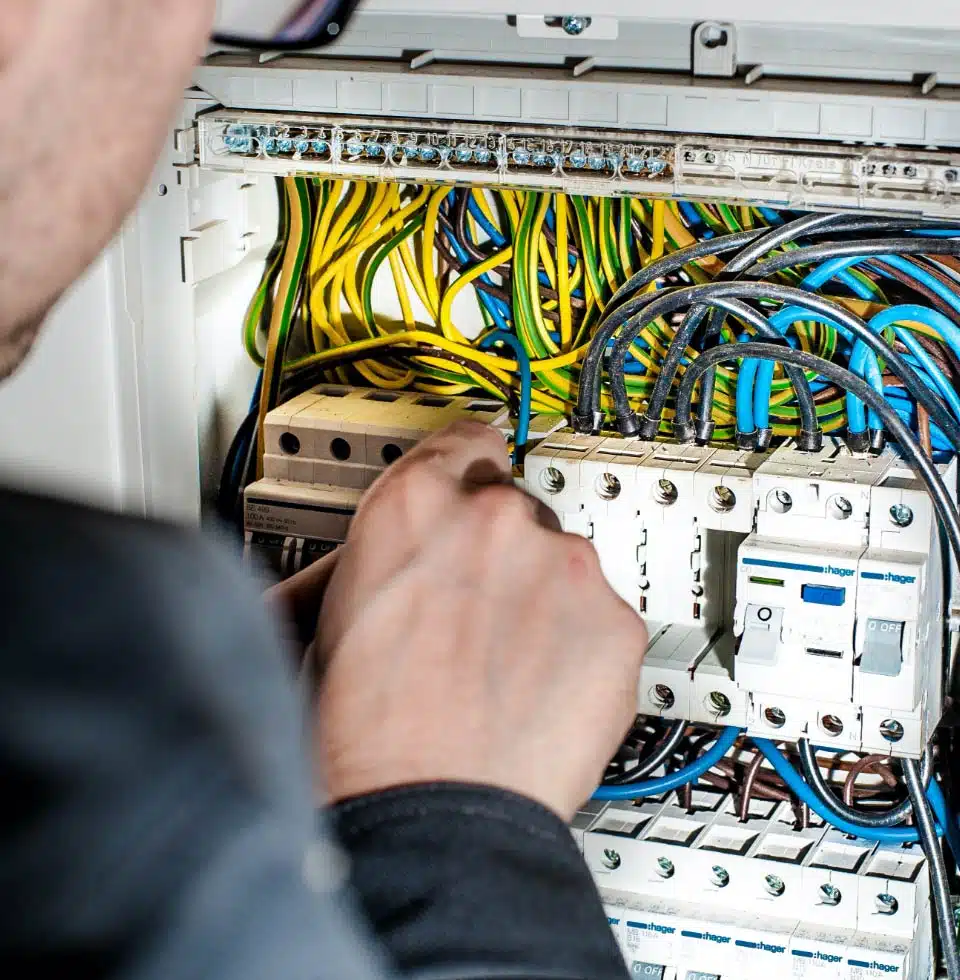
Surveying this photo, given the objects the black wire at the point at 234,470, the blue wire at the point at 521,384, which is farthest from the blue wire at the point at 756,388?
the black wire at the point at 234,470

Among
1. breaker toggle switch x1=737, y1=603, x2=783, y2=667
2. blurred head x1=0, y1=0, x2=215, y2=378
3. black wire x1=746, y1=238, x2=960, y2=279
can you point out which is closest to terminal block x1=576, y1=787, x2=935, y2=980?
breaker toggle switch x1=737, y1=603, x2=783, y2=667

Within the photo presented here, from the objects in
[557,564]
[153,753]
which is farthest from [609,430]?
[153,753]

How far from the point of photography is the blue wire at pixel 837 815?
5.34ft

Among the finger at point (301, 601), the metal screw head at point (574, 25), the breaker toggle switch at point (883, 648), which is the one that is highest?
the metal screw head at point (574, 25)

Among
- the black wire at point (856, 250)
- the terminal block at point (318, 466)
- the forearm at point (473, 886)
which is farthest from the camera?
the terminal block at point (318, 466)

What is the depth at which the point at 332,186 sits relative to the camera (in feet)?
5.54

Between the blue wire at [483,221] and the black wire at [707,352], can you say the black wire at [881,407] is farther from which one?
the blue wire at [483,221]

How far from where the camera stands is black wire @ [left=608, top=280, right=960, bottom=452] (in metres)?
1.43

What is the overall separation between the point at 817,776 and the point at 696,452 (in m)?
0.39

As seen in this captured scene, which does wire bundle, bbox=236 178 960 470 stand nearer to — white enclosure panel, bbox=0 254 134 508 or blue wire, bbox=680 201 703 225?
blue wire, bbox=680 201 703 225

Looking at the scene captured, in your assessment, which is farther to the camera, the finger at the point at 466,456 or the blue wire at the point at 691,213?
the blue wire at the point at 691,213

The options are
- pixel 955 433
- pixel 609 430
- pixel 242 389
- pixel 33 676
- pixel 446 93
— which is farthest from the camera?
pixel 242 389

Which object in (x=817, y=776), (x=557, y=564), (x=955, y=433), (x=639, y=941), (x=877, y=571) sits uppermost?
(x=557, y=564)

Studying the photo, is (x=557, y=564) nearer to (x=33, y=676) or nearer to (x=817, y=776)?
(x=33, y=676)
